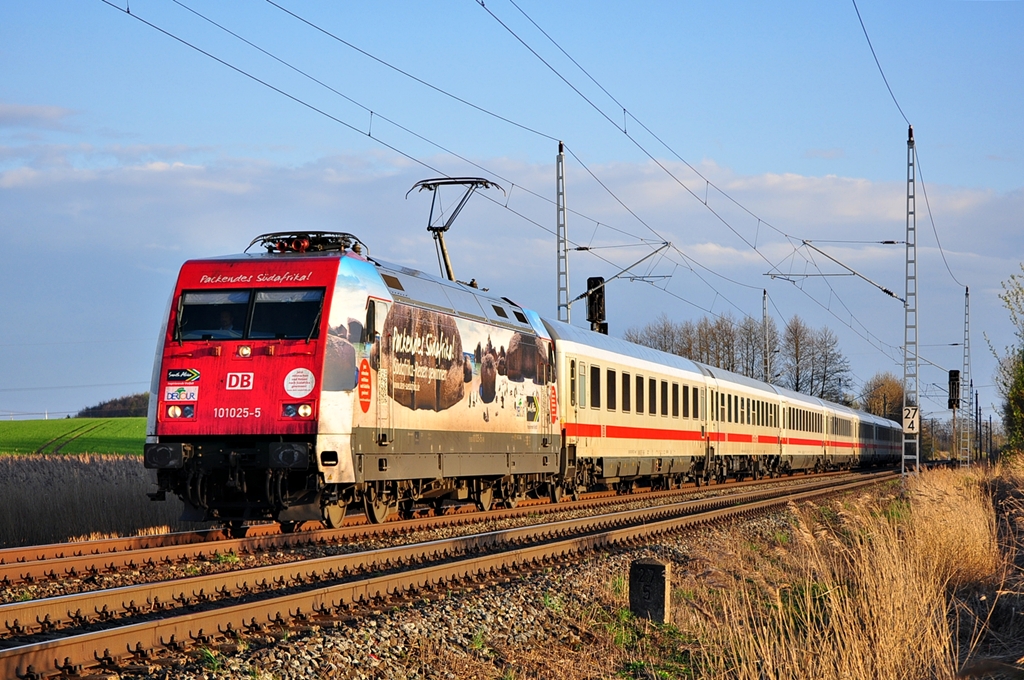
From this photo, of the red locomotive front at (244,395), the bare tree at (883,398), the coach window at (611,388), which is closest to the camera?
the red locomotive front at (244,395)

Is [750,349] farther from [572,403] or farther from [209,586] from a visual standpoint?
[209,586]

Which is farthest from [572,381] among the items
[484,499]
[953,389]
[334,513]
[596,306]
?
[953,389]

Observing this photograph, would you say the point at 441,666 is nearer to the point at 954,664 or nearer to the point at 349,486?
the point at 954,664

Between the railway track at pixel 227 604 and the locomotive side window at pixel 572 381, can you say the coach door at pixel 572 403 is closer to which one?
the locomotive side window at pixel 572 381

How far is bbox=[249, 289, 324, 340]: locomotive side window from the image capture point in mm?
13625

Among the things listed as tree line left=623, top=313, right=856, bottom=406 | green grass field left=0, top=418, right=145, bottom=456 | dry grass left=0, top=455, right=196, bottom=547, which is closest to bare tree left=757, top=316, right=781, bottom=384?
tree line left=623, top=313, right=856, bottom=406

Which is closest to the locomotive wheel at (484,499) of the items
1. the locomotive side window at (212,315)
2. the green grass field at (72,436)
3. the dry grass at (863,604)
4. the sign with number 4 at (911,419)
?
the dry grass at (863,604)

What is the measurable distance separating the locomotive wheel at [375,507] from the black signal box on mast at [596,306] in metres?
16.7

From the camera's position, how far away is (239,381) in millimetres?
13531

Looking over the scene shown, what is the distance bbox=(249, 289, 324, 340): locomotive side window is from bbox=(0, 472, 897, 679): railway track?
3046 mm

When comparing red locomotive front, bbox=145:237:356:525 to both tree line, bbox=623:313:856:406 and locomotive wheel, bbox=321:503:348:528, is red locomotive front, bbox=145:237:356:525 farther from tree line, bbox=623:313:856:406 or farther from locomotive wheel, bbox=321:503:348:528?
tree line, bbox=623:313:856:406

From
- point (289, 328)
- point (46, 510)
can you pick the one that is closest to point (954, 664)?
point (289, 328)

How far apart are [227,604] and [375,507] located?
260 inches

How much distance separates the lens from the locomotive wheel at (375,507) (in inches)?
610
